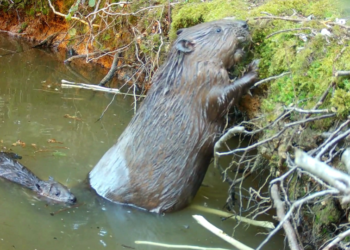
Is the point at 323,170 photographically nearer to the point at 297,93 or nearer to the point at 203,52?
the point at 297,93

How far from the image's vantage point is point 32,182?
3.69 meters

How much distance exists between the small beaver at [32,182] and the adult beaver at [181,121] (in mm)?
335

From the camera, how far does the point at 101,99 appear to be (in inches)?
231

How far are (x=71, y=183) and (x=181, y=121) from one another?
1123 millimetres

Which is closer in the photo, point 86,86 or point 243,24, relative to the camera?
point 243,24

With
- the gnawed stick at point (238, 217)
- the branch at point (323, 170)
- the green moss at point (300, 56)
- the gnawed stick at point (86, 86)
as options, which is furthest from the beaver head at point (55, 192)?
the branch at point (323, 170)

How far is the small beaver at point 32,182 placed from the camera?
360 cm

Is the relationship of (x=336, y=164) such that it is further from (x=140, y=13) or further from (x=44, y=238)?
(x=140, y=13)

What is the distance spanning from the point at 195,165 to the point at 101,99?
256cm

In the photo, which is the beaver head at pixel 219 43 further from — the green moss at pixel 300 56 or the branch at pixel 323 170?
the branch at pixel 323 170

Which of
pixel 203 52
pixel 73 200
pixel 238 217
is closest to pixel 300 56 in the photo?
pixel 203 52

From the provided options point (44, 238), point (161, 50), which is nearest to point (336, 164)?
point (44, 238)

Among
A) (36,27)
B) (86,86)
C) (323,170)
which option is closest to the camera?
(323,170)

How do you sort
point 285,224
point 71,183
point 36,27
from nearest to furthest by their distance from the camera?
1. point 285,224
2. point 71,183
3. point 36,27
